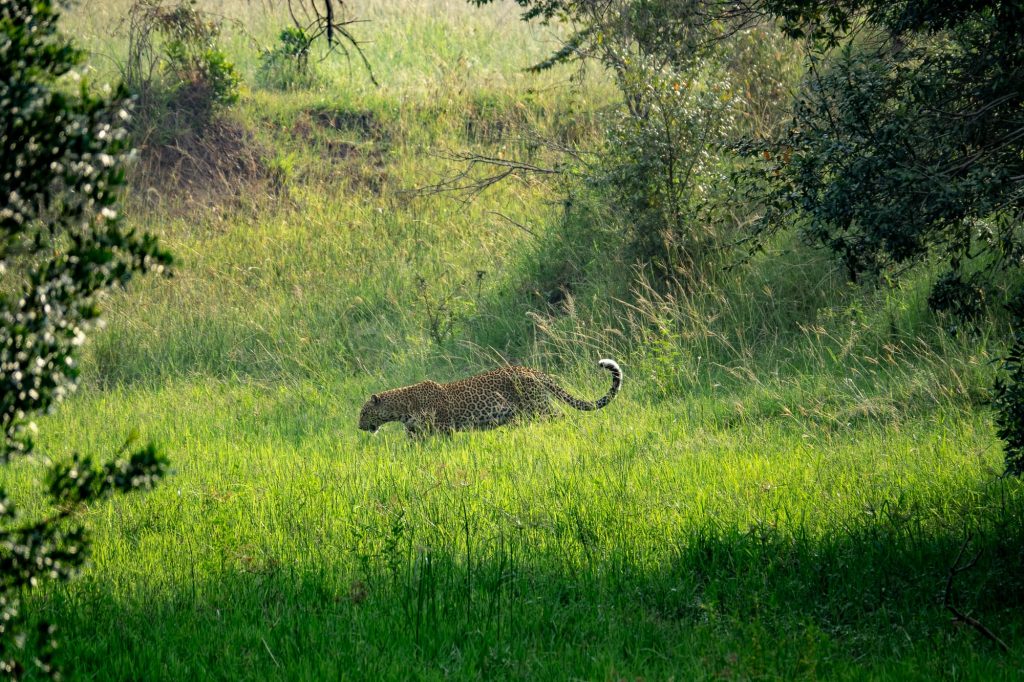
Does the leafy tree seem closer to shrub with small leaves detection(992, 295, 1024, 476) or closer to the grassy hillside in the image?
the grassy hillside

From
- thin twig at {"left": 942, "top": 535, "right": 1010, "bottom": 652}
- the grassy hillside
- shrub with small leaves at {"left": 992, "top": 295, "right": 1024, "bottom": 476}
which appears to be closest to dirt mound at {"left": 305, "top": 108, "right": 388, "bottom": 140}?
the grassy hillside

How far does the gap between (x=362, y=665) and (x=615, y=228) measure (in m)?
8.28

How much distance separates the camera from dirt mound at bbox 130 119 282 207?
17.7m

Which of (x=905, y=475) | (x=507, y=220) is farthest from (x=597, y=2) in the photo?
(x=905, y=475)

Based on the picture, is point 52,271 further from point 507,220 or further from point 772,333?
point 507,220

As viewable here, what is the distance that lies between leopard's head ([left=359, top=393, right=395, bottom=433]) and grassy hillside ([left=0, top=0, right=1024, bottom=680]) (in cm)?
14

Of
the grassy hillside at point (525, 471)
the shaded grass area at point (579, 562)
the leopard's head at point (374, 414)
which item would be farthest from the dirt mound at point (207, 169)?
the shaded grass area at point (579, 562)

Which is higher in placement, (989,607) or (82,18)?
(82,18)

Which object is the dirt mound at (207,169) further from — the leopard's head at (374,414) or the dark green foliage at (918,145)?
the dark green foliage at (918,145)

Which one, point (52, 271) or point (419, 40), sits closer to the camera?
point (52, 271)

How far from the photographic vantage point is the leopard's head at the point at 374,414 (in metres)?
9.39

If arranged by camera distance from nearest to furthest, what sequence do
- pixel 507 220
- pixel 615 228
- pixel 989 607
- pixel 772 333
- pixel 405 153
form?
pixel 989 607 → pixel 772 333 → pixel 615 228 → pixel 507 220 → pixel 405 153

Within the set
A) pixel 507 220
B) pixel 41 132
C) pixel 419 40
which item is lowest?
pixel 507 220

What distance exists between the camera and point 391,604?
5.40 meters
